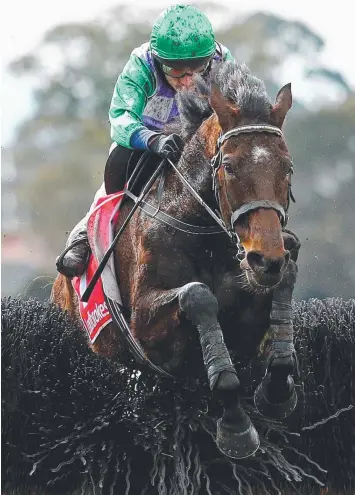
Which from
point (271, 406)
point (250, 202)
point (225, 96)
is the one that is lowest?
point (271, 406)

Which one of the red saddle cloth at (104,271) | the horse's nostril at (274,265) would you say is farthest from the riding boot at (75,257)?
the horse's nostril at (274,265)

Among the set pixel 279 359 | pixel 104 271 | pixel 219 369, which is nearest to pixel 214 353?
pixel 219 369

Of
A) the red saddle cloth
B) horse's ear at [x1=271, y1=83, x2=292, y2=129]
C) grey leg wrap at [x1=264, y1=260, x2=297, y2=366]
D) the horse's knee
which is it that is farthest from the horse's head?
the red saddle cloth

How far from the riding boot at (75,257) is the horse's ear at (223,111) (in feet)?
4.59

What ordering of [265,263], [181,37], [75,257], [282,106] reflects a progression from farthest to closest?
[75,257], [181,37], [282,106], [265,263]

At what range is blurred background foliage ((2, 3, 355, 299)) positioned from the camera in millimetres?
5738

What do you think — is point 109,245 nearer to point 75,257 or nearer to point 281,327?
point 75,257

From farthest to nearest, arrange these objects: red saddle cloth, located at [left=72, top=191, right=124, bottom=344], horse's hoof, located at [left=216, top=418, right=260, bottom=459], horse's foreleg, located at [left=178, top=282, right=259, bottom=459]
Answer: red saddle cloth, located at [left=72, top=191, right=124, bottom=344] < horse's hoof, located at [left=216, top=418, right=260, bottom=459] < horse's foreleg, located at [left=178, top=282, right=259, bottom=459]

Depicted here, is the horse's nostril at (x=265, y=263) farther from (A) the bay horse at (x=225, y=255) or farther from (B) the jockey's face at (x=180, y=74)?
(B) the jockey's face at (x=180, y=74)

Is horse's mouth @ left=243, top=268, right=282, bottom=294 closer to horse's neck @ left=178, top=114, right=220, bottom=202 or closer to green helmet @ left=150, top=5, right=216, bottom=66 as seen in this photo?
horse's neck @ left=178, top=114, right=220, bottom=202

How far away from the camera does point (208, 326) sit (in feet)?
12.0

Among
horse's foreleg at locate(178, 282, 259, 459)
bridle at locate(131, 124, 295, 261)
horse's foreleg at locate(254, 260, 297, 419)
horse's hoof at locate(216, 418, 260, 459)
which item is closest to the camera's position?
bridle at locate(131, 124, 295, 261)

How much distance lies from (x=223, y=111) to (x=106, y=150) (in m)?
2.50

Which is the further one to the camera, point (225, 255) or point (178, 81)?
point (178, 81)
